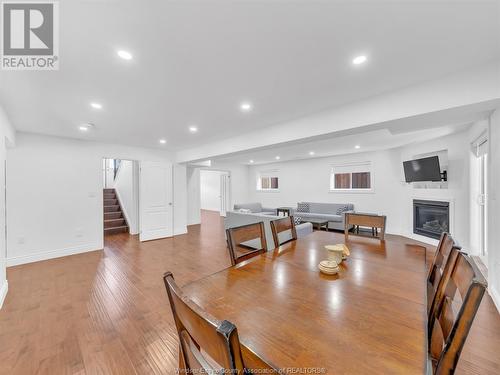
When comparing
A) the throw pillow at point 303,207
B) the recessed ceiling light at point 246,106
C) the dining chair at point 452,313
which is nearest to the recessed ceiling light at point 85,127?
the recessed ceiling light at point 246,106

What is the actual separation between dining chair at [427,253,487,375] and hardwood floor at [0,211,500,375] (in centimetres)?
98

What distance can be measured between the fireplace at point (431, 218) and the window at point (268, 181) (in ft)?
15.6

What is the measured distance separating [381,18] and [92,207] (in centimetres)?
549

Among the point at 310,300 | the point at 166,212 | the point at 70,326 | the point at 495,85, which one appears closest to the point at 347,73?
the point at 495,85

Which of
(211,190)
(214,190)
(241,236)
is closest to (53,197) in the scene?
(241,236)

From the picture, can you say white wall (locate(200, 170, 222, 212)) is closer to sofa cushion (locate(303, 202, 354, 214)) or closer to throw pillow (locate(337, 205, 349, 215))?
sofa cushion (locate(303, 202, 354, 214))

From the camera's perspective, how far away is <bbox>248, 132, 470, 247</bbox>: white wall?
3994mm

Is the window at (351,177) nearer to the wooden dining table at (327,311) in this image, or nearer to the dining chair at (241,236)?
the wooden dining table at (327,311)

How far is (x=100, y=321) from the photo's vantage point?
2.05 m

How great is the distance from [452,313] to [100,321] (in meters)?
2.74

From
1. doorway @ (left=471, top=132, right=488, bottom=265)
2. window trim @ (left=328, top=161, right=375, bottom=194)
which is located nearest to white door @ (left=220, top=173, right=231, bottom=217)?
window trim @ (left=328, top=161, right=375, bottom=194)

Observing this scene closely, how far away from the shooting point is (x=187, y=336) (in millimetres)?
701

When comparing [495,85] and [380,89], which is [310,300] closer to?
[380,89]

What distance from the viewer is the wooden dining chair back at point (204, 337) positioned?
463 mm
